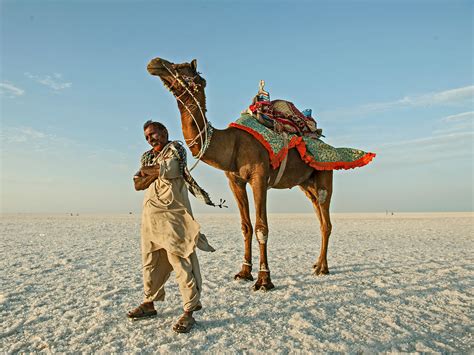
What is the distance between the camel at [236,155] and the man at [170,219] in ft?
4.60

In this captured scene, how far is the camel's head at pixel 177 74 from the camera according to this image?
5375mm

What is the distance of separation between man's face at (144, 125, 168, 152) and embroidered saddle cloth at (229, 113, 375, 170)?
7.53ft

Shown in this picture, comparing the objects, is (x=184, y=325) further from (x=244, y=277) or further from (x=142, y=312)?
(x=244, y=277)

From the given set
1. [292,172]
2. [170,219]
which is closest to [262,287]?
[292,172]

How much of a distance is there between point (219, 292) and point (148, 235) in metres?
1.94

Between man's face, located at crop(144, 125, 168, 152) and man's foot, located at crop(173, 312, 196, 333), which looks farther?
man's face, located at crop(144, 125, 168, 152)

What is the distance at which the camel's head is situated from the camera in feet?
17.6

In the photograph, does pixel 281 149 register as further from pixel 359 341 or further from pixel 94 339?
pixel 94 339

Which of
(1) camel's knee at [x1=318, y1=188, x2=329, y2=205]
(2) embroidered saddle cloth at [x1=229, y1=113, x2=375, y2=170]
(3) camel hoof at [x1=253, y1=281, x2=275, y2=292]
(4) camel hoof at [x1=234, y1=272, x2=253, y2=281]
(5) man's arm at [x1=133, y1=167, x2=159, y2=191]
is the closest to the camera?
(5) man's arm at [x1=133, y1=167, x2=159, y2=191]

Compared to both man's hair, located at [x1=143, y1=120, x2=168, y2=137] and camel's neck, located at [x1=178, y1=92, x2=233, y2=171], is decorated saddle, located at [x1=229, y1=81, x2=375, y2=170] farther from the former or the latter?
man's hair, located at [x1=143, y1=120, x2=168, y2=137]

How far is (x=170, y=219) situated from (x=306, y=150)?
147 inches

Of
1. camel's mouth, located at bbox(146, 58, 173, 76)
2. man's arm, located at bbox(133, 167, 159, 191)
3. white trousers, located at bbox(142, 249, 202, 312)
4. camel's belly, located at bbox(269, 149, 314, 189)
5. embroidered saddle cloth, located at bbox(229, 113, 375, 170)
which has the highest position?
camel's mouth, located at bbox(146, 58, 173, 76)

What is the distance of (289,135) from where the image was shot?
23.0 ft

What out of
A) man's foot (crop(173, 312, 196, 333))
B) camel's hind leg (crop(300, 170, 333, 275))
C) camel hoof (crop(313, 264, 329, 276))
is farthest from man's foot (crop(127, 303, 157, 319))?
camel's hind leg (crop(300, 170, 333, 275))
